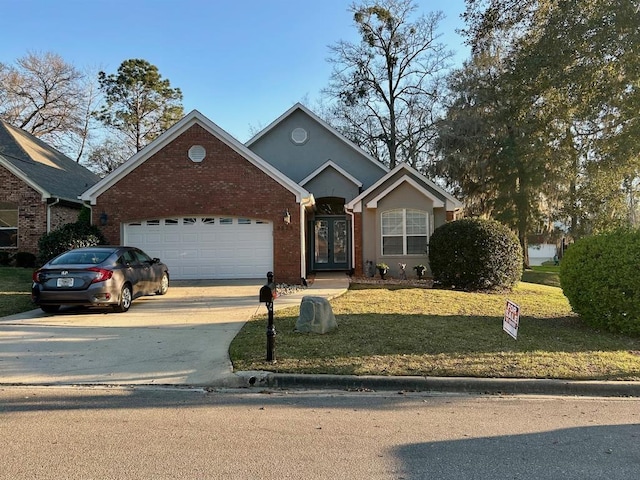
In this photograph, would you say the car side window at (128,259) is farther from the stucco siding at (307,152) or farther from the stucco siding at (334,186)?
the stucco siding at (307,152)

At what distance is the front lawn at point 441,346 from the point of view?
6566mm

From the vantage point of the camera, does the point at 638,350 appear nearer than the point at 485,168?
Yes

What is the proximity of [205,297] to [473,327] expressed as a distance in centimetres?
703

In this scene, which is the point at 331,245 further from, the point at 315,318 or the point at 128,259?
A: the point at 315,318

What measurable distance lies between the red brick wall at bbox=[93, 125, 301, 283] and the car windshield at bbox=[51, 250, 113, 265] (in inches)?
208

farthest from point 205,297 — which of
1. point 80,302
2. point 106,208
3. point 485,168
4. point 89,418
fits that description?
point 485,168

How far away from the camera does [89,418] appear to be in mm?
4941

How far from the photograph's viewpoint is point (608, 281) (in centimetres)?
898

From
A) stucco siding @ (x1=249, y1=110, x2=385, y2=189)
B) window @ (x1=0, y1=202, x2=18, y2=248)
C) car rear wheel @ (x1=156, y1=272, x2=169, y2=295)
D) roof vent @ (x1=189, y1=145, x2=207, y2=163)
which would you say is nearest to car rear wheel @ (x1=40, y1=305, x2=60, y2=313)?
car rear wheel @ (x1=156, y1=272, x2=169, y2=295)

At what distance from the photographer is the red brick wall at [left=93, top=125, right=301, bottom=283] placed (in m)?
16.1

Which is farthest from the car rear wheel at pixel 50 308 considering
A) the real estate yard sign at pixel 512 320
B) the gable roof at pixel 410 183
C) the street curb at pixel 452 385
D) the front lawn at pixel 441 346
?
the gable roof at pixel 410 183

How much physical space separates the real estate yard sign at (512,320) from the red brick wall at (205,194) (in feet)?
29.1

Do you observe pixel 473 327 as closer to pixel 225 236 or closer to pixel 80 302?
pixel 80 302

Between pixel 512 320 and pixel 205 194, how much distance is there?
36.4 feet
